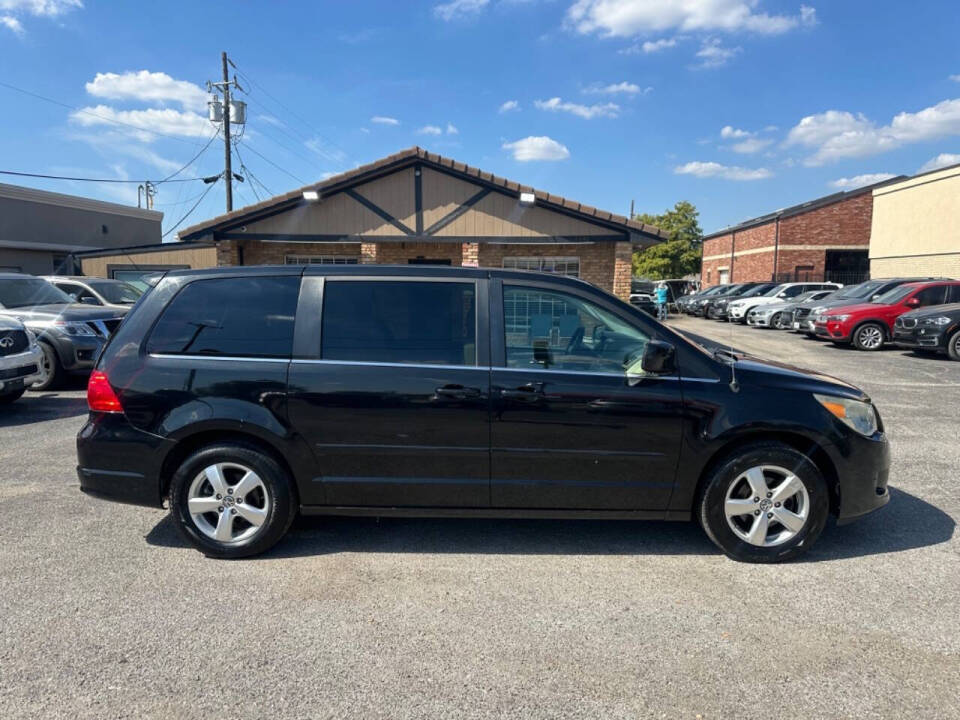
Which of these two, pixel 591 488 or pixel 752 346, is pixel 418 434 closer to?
pixel 591 488

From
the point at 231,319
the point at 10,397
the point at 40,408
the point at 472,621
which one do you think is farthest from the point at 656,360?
the point at 10,397

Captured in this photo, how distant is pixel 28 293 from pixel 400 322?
971 cm

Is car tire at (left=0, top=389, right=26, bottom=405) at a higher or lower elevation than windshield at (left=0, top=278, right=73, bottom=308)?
lower

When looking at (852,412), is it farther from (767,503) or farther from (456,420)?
(456,420)

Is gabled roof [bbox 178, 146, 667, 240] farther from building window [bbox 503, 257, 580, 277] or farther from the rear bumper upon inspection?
the rear bumper

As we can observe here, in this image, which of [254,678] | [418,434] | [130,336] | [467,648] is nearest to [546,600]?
[467,648]

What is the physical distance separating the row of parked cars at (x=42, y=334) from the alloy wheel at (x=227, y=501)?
5.48 meters

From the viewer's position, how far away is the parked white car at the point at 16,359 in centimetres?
734

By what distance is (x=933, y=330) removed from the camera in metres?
12.7

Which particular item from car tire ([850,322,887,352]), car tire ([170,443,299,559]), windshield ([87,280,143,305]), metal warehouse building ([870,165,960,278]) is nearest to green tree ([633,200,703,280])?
metal warehouse building ([870,165,960,278])

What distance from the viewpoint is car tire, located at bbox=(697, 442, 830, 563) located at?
141 inches

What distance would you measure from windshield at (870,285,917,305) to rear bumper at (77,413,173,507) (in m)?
16.7

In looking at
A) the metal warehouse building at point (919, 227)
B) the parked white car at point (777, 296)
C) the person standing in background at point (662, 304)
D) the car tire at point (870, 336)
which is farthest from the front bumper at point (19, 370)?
the metal warehouse building at point (919, 227)

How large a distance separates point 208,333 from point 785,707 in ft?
11.7
